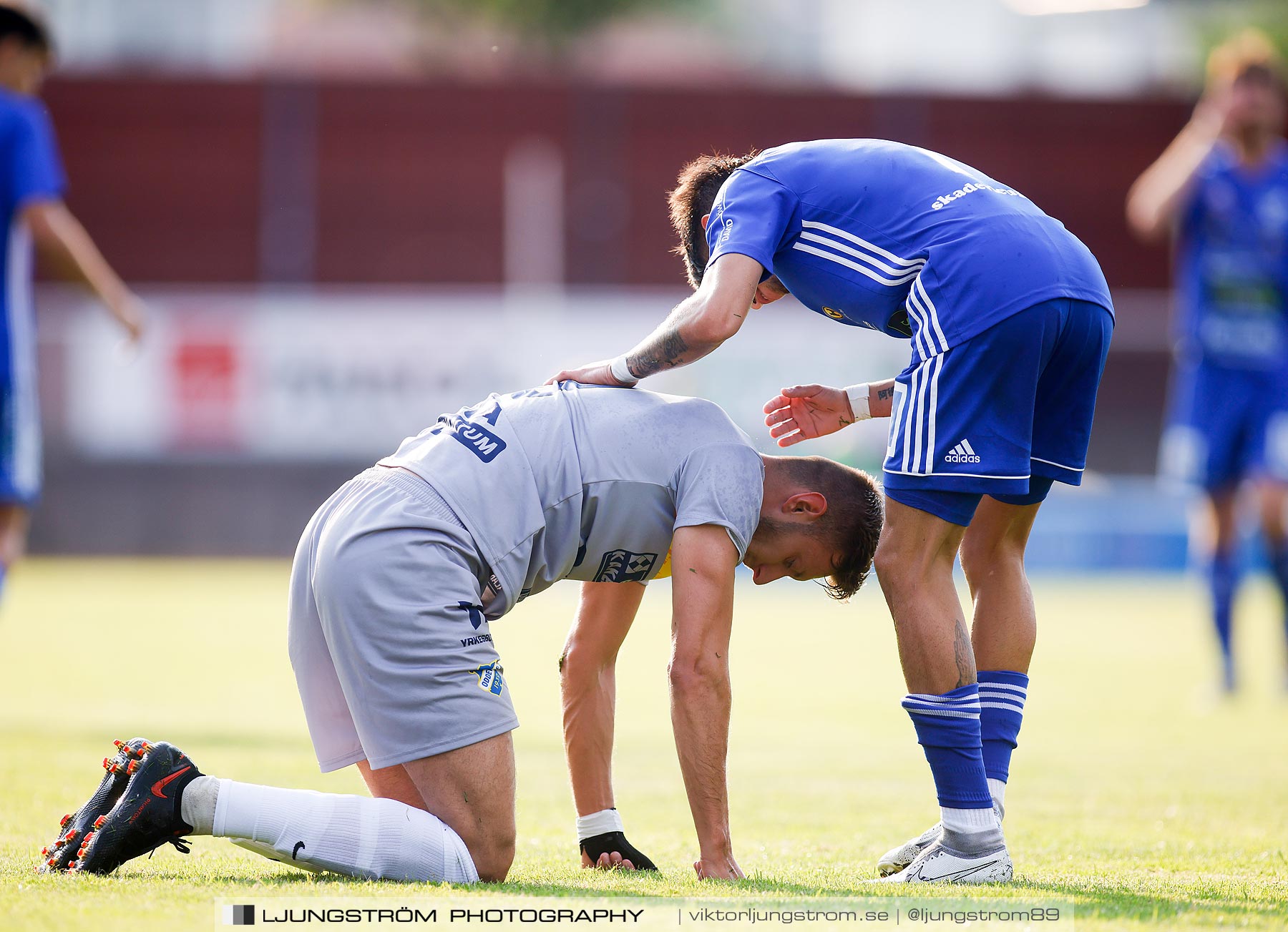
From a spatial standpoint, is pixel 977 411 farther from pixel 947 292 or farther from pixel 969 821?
pixel 969 821

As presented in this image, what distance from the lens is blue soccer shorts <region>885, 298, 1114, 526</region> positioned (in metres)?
4.08

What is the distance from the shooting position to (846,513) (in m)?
4.21

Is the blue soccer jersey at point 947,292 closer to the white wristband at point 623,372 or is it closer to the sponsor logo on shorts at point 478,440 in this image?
the white wristband at point 623,372

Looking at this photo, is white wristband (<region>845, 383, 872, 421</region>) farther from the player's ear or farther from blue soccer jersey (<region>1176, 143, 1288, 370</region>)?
blue soccer jersey (<region>1176, 143, 1288, 370</region>)

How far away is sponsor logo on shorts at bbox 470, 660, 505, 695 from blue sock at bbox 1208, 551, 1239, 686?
20.7 ft

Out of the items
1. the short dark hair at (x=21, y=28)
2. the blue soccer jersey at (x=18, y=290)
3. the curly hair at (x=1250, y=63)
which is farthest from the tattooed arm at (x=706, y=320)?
the curly hair at (x=1250, y=63)

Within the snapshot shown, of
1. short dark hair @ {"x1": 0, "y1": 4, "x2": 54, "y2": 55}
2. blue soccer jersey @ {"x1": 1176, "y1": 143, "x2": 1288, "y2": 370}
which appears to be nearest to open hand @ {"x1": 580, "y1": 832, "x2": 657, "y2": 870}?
short dark hair @ {"x1": 0, "y1": 4, "x2": 54, "y2": 55}

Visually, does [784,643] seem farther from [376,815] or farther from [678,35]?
[678,35]

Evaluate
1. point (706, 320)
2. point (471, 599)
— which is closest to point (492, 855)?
point (471, 599)

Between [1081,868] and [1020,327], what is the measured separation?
1.49 m

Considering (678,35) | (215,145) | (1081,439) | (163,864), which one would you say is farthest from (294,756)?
(678,35)

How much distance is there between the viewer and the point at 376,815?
381 centimetres

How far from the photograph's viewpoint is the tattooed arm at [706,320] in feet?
13.5

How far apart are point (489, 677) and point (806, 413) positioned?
4.32 ft
